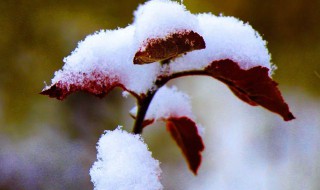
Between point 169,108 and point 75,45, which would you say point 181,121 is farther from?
point 75,45

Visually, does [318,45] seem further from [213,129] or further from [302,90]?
[213,129]

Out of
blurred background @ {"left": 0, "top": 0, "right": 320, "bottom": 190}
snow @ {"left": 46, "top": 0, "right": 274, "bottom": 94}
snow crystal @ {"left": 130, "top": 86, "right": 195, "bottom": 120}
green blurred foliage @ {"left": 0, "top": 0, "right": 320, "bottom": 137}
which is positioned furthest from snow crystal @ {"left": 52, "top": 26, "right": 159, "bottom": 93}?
green blurred foliage @ {"left": 0, "top": 0, "right": 320, "bottom": 137}

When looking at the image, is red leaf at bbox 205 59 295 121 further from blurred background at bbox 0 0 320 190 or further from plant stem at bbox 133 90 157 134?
blurred background at bbox 0 0 320 190

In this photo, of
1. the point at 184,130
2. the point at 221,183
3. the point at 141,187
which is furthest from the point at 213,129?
the point at 141,187

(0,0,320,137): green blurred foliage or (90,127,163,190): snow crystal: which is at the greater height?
(0,0,320,137): green blurred foliage

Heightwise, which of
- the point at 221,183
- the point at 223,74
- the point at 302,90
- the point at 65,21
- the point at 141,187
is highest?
the point at 65,21
